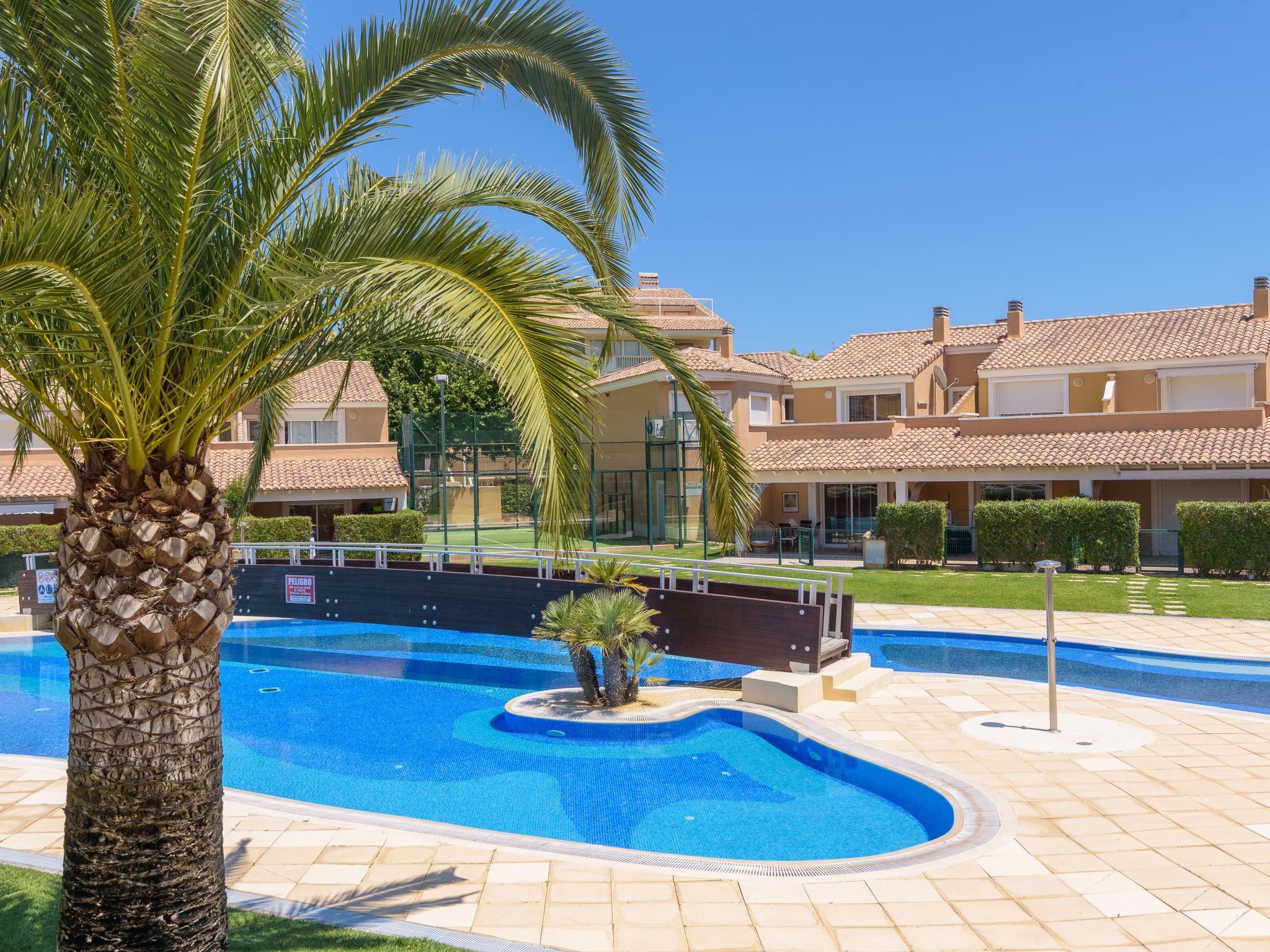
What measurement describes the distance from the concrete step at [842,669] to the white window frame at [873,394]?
21296mm

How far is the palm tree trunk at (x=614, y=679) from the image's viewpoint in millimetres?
12422

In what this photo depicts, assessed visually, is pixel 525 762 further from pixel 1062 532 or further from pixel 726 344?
pixel 726 344

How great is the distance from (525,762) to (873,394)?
1039 inches

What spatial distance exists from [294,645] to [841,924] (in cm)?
1483

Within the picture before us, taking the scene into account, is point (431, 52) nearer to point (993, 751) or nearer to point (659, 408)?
point (993, 751)

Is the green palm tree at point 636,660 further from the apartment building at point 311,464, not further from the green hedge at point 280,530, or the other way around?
the apartment building at point 311,464

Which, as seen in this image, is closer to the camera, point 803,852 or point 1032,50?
point 803,852

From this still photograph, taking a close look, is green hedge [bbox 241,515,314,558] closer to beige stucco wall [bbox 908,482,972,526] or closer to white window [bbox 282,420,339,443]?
white window [bbox 282,420,339,443]

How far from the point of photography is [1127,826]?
764cm

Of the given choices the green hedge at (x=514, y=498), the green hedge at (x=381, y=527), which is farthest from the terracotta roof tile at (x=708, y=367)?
the green hedge at (x=381, y=527)

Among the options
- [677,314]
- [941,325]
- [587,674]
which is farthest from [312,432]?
[587,674]

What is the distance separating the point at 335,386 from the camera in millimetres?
33531

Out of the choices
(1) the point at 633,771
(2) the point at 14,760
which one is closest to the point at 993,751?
(1) the point at 633,771

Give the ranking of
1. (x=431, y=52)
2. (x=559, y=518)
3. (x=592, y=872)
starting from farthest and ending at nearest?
(x=592, y=872)
(x=431, y=52)
(x=559, y=518)
